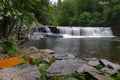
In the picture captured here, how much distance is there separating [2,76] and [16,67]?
3.73ft

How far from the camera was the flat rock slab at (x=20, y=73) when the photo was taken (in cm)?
596

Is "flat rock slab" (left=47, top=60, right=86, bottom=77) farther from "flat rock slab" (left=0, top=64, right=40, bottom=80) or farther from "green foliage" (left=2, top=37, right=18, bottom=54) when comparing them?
"green foliage" (left=2, top=37, right=18, bottom=54)

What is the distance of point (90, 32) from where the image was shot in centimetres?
3147

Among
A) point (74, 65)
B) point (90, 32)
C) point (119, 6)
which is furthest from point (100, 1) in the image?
point (74, 65)

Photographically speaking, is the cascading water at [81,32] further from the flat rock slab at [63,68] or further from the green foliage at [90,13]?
the flat rock slab at [63,68]

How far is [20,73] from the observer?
6355 millimetres

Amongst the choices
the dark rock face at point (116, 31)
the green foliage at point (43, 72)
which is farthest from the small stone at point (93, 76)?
the dark rock face at point (116, 31)

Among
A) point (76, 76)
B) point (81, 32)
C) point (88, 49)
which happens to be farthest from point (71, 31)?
point (76, 76)

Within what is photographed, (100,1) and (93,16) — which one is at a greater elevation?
(100,1)

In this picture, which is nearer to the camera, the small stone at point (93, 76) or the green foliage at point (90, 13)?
the small stone at point (93, 76)

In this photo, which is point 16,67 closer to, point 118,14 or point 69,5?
point 118,14

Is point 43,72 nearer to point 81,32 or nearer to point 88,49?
point 88,49

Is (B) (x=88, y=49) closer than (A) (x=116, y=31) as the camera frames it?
Yes

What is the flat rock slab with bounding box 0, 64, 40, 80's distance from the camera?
5961 mm
